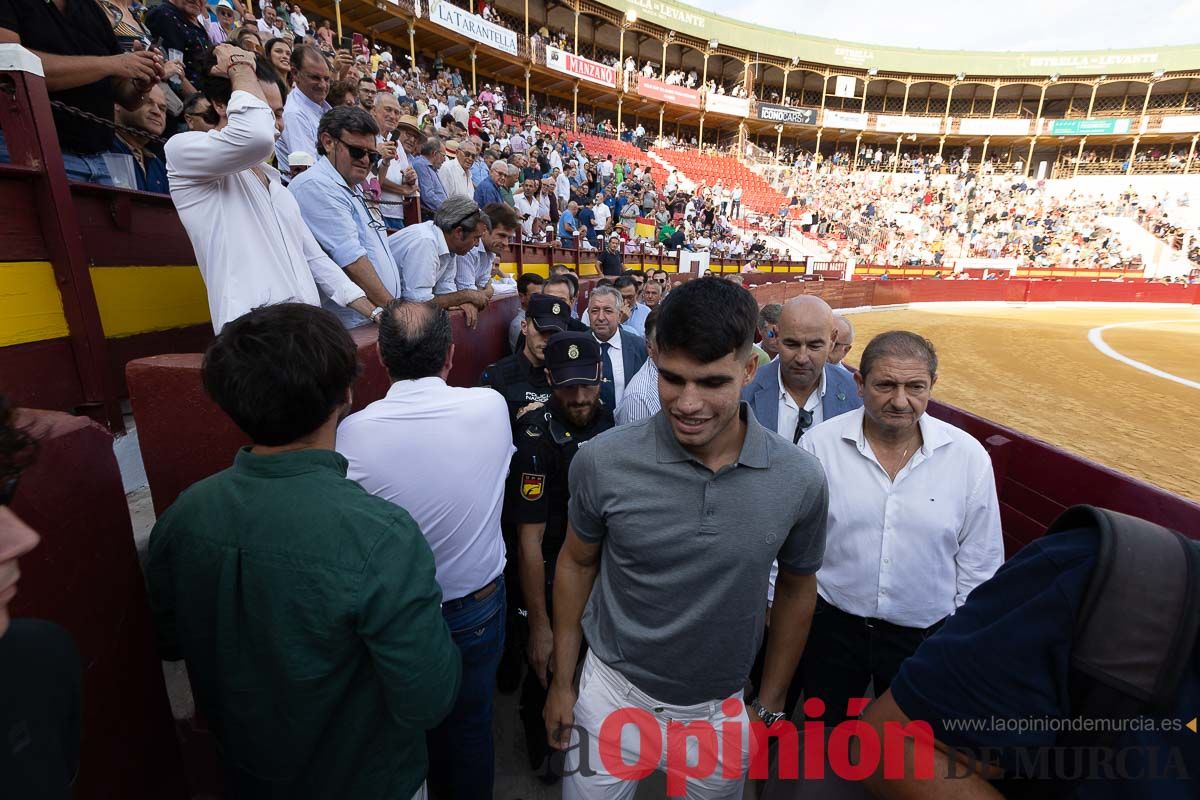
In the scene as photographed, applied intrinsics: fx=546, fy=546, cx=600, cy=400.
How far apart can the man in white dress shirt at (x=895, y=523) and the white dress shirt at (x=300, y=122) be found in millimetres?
4281

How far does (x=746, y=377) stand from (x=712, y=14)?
51.0m

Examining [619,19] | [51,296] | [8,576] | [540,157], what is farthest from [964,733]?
[619,19]

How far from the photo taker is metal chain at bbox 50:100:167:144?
240 cm

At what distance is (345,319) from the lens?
325 cm

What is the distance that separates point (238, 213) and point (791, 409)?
9.39 ft

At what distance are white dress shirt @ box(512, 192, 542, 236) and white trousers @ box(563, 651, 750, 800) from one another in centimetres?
959

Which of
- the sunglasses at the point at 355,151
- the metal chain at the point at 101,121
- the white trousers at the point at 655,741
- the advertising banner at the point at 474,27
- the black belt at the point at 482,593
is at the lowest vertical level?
the white trousers at the point at 655,741

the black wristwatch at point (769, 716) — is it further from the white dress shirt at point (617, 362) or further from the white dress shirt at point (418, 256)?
the white dress shirt at point (418, 256)

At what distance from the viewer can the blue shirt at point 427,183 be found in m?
6.55

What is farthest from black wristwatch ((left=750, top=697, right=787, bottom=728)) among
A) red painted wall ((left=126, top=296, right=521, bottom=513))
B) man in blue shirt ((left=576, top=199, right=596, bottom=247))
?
man in blue shirt ((left=576, top=199, right=596, bottom=247))

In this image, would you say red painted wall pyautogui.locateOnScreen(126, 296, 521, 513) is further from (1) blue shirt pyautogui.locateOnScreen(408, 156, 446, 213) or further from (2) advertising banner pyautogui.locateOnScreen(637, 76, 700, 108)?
(2) advertising banner pyautogui.locateOnScreen(637, 76, 700, 108)

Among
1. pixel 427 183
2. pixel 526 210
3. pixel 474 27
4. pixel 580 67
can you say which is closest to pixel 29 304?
pixel 427 183

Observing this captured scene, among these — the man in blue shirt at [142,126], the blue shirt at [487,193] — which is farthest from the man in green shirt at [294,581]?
the blue shirt at [487,193]

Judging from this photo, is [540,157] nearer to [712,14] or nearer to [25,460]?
[25,460]
